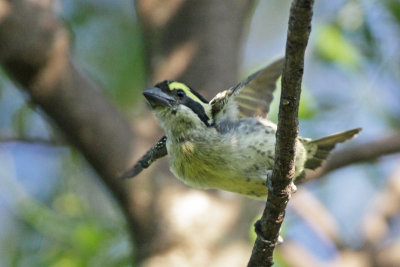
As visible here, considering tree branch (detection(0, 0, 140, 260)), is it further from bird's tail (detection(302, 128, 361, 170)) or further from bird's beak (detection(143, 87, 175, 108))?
bird's tail (detection(302, 128, 361, 170))

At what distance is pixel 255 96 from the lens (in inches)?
132

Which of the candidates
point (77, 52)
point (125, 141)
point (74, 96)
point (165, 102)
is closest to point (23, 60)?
point (74, 96)

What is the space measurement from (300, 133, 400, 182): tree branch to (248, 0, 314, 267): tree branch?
207 centimetres

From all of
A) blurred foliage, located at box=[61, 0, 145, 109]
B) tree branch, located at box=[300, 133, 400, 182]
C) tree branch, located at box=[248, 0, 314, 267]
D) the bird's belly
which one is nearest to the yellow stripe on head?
the bird's belly

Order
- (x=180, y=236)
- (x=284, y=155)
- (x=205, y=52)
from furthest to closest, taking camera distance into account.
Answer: (x=205, y=52), (x=180, y=236), (x=284, y=155)

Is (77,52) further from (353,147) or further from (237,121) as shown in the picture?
(237,121)

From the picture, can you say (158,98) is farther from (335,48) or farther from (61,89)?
(335,48)

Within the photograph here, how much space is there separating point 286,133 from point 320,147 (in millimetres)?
1231

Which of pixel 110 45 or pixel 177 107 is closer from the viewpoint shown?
pixel 177 107

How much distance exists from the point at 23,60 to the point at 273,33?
160 inches

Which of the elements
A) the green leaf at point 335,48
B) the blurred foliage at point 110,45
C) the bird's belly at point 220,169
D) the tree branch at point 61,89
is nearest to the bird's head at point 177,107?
the bird's belly at point 220,169

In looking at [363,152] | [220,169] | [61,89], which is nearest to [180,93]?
[220,169]

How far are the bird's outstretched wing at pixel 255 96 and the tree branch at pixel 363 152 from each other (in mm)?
1512

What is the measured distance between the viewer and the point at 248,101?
3.35 meters
